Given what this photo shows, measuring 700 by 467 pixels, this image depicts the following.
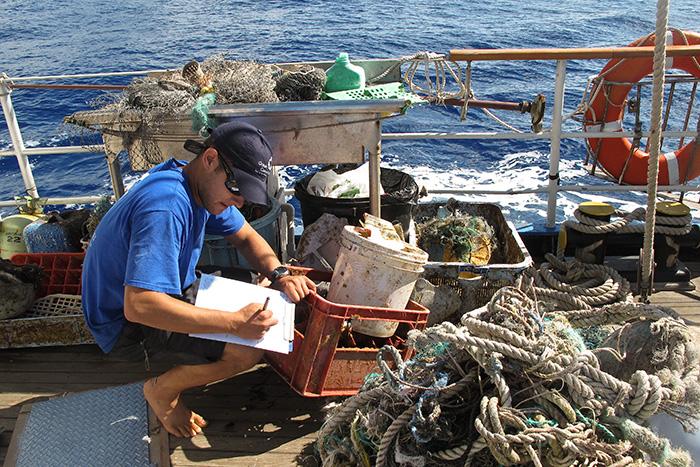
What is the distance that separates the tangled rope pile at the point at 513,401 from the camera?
1746 millimetres

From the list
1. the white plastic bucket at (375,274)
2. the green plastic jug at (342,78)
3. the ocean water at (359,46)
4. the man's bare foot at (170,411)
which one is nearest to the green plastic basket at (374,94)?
the green plastic jug at (342,78)

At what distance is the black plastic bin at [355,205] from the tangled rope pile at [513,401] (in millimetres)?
1387

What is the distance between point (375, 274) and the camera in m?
2.63

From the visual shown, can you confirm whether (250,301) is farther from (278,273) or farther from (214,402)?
(214,402)

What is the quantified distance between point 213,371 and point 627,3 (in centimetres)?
2367

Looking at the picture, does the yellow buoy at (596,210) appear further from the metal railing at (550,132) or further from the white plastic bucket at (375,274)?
the white plastic bucket at (375,274)

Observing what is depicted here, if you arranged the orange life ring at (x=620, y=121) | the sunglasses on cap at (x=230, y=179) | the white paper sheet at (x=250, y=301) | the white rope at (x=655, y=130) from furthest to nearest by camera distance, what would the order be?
the orange life ring at (x=620, y=121) → the white rope at (x=655, y=130) → the white paper sheet at (x=250, y=301) → the sunglasses on cap at (x=230, y=179)

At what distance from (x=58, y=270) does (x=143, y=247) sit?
69.5 inches

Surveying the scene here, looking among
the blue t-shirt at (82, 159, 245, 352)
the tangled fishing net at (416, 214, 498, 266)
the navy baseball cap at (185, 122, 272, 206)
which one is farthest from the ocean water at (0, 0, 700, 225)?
the tangled fishing net at (416, 214, 498, 266)

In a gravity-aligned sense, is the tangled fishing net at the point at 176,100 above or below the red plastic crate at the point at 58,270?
above

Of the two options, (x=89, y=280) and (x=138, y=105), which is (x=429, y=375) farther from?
(x=138, y=105)

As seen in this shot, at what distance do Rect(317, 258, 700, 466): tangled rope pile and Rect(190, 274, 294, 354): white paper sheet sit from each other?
379mm

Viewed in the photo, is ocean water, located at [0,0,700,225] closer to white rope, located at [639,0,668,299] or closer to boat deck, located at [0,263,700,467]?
boat deck, located at [0,263,700,467]

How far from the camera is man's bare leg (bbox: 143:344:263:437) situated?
2.44 metres
